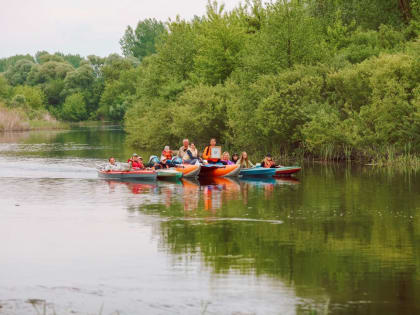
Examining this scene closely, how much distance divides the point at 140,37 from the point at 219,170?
120 metres

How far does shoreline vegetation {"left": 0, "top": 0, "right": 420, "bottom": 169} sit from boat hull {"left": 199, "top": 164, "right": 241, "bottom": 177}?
237 inches

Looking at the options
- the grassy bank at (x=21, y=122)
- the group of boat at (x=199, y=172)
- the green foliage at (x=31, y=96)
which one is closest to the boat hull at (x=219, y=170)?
the group of boat at (x=199, y=172)

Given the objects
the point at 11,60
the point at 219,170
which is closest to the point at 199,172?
the point at 219,170

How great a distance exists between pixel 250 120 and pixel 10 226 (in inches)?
850

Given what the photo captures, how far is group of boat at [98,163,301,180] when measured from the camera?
27.0 metres

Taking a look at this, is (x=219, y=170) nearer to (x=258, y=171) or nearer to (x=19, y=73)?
(x=258, y=171)

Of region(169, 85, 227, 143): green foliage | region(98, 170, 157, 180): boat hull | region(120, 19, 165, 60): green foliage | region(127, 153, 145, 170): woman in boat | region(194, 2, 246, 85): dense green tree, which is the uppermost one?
region(120, 19, 165, 60): green foliage

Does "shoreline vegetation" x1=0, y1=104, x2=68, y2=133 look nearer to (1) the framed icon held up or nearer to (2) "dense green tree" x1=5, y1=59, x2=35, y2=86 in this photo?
(2) "dense green tree" x1=5, y1=59, x2=35, y2=86

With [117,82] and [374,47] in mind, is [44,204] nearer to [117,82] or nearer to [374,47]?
[374,47]

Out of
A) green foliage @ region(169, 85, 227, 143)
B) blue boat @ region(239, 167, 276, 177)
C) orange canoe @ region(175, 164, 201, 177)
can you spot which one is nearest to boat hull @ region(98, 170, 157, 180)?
orange canoe @ region(175, 164, 201, 177)

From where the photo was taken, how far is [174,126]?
4509cm

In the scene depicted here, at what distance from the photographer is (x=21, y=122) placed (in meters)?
78.2

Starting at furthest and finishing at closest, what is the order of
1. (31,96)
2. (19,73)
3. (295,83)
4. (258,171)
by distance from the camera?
A: (19,73) < (31,96) < (295,83) < (258,171)

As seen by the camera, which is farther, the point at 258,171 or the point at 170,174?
the point at 258,171
